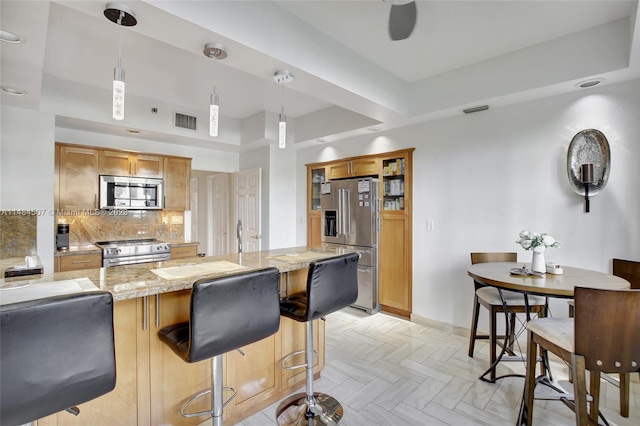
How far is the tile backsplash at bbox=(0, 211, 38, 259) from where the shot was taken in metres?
3.12

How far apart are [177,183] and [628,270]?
205 inches

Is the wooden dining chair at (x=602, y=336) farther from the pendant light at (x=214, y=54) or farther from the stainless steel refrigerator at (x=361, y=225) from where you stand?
the stainless steel refrigerator at (x=361, y=225)

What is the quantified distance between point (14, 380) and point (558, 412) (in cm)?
292

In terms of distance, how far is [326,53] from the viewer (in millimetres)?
2496

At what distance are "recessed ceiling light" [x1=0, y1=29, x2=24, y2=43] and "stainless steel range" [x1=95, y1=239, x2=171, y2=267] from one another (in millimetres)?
2526

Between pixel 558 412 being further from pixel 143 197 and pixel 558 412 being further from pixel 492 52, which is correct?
pixel 143 197

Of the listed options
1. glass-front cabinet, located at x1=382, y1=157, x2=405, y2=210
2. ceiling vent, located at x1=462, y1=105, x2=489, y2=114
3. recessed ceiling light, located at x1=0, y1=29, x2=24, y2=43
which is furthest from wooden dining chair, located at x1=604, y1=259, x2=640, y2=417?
recessed ceiling light, located at x1=0, y1=29, x2=24, y2=43

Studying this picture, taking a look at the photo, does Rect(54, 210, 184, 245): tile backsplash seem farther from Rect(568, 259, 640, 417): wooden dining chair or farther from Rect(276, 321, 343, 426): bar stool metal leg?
Rect(568, 259, 640, 417): wooden dining chair

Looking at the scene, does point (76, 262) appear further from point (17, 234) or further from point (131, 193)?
point (131, 193)

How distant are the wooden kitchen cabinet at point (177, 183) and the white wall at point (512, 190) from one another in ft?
9.49

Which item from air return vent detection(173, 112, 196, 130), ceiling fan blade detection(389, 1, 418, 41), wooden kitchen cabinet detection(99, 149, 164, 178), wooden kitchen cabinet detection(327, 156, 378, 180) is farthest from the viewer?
air return vent detection(173, 112, 196, 130)

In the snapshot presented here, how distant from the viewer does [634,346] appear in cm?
154

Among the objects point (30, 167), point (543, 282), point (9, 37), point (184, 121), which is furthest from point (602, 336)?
point (184, 121)

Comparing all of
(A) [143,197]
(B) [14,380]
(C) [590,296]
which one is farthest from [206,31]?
(A) [143,197]
